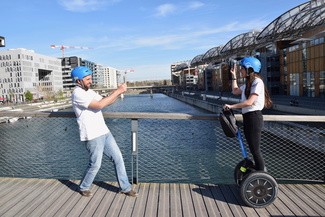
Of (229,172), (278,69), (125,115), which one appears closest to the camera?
(125,115)

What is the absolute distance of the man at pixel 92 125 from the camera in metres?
3.46

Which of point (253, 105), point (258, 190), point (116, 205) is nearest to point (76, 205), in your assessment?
point (116, 205)

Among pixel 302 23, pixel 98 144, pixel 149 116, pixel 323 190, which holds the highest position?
pixel 302 23

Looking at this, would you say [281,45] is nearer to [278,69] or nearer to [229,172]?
[278,69]

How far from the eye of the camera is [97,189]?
405 cm

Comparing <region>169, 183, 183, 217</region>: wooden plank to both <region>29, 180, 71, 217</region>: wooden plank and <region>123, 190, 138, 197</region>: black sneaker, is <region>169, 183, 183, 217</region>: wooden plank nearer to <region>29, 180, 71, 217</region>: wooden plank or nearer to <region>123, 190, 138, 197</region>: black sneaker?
<region>123, 190, 138, 197</region>: black sneaker

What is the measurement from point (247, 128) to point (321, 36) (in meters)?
37.1

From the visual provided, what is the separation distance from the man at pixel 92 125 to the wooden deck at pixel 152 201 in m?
0.24

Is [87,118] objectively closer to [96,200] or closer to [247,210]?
[96,200]

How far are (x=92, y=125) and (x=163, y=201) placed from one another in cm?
138

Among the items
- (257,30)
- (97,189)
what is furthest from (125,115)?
(257,30)

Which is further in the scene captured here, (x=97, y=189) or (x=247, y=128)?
(x=97, y=189)

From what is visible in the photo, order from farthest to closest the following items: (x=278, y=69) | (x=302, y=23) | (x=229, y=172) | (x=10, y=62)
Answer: (x=10, y=62) < (x=278, y=69) < (x=302, y=23) < (x=229, y=172)

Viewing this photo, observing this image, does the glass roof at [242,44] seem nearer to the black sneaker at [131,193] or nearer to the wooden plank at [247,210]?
the wooden plank at [247,210]
